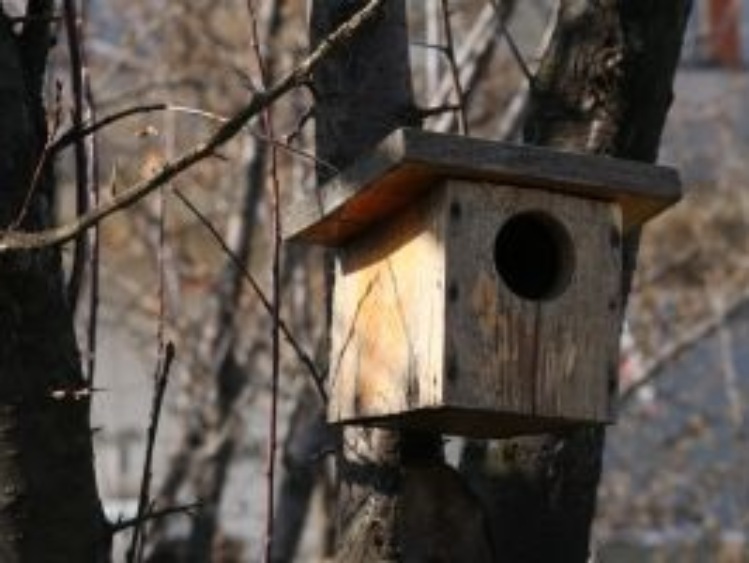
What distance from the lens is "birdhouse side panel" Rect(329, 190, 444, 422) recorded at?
8.43 feet

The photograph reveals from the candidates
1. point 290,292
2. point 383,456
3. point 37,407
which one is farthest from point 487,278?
point 290,292

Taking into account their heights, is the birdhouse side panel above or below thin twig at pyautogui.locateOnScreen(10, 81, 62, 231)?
below

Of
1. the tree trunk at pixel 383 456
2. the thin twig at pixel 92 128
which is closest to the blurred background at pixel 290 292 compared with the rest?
the tree trunk at pixel 383 456

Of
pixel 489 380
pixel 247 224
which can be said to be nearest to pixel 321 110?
pixel 489 380

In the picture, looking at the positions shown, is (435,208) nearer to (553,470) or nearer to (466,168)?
(466,168)

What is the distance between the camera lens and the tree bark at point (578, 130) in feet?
9.59

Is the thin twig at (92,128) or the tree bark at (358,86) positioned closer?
the thin twig at (92,128)

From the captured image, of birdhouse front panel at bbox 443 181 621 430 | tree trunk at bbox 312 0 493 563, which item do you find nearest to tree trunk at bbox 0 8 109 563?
tree trunk at bbox 312 0 493 563

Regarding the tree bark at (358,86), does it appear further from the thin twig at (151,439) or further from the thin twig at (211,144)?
the thin twig at (211,144)

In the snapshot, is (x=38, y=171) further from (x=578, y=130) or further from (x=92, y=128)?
(x=578, y=130)

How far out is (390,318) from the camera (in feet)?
8.93

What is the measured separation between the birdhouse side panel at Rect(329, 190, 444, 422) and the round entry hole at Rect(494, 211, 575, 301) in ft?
0.38

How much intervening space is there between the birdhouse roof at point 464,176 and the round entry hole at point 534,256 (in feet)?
0.22

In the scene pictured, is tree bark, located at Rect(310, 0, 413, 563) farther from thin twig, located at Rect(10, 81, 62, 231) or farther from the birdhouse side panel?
thin twig, located at Rect(10, 81, 62, 231)
